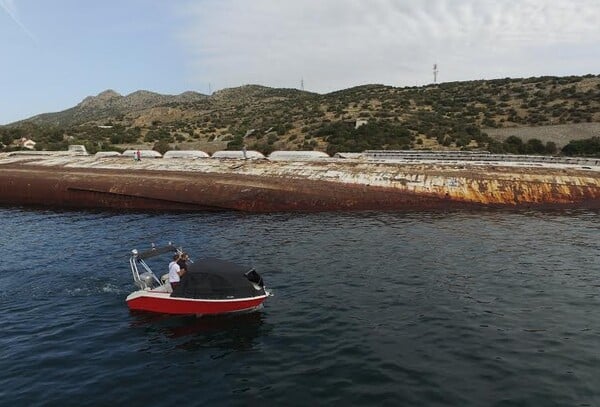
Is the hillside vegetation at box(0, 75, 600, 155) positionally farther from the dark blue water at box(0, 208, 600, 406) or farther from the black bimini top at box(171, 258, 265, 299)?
the black bimini top at box(171, 258, 265, 299)

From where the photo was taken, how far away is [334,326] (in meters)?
16.4

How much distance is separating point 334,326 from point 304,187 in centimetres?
2048

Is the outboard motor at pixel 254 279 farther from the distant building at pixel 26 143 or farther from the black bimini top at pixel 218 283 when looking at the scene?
the distant building at pixel 26 143

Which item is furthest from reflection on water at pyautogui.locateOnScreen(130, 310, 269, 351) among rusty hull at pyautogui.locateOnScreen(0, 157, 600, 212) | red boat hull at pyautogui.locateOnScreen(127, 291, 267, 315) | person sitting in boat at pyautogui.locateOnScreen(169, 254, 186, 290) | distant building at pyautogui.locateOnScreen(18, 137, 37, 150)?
distant building at pyautogui.locateOnScreen(18, 137, 37, 150)

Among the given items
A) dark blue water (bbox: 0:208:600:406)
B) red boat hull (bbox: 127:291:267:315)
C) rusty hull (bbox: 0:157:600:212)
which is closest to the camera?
dark blue water (bbox: 0:208:600:406)

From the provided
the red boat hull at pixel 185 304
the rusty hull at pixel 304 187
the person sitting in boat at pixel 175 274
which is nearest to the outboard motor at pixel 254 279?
the red boat hull at pixel 185 304

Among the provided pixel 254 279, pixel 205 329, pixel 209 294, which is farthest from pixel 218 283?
pixel 205 329

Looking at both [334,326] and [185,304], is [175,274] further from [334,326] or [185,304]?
[334,326]

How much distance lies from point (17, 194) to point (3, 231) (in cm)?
1137

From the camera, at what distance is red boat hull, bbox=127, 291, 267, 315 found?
1723 cm

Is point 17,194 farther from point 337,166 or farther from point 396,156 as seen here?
point 396,156

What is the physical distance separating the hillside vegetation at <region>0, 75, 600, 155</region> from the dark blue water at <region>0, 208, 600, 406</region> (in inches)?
1535

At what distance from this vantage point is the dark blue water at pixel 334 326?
1282 cm

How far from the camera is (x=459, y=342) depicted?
593 inches
